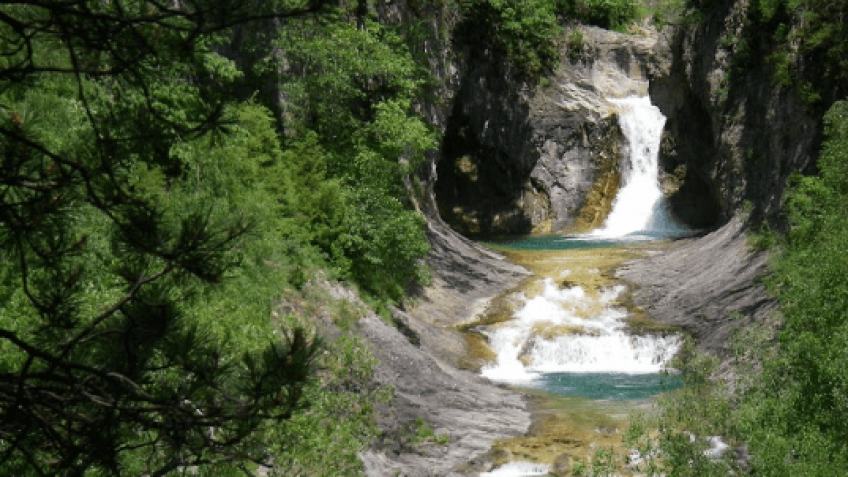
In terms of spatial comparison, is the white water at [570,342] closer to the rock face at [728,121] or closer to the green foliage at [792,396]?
the rock face at [728,121]

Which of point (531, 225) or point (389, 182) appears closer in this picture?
point (389, 182)

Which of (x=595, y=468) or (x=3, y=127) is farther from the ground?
(x=3, y=127)

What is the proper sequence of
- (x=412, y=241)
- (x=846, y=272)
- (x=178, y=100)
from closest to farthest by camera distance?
(x=846, y=272)
(x=178, y=100)
(x=412, y=241)

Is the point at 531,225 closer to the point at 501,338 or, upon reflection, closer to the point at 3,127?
the point at 501,338

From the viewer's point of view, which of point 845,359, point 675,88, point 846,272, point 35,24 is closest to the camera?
point 35,24

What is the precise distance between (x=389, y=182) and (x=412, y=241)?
1.88 metres

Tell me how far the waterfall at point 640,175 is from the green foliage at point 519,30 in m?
4.63

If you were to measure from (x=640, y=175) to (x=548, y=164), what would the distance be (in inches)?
178

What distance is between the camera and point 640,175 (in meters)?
40.5

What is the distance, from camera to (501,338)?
→ 23.3m

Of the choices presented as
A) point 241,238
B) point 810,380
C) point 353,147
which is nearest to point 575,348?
point 353,147

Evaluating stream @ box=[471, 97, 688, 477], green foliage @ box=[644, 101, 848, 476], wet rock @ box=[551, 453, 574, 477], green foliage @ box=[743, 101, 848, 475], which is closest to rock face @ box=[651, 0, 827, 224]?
stream @ box=[471, 97, 688, 477]

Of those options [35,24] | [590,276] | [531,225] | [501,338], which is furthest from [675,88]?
[35,24]

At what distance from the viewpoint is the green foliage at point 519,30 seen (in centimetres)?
3662
